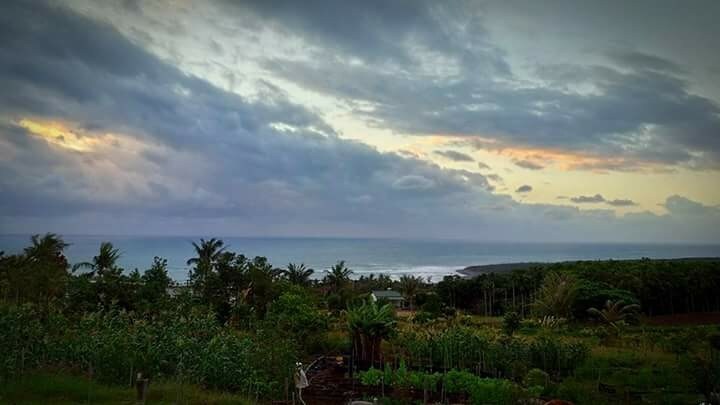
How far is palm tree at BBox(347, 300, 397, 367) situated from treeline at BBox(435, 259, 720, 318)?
19.1m

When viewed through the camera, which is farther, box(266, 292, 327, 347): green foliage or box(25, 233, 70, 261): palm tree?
box(25, 233, 70, 261): palm tree

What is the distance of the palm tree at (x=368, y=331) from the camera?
15.2 m

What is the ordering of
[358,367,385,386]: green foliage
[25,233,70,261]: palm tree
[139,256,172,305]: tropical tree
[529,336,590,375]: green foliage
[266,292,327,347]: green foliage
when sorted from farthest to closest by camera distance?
[25,233,70,261]: palm tree
[139,256,172,305]: tropical tree
[266,292,327,347]: green foliage
[529,336,590,375]: green foliage
[358,367,385,386]: green foliage

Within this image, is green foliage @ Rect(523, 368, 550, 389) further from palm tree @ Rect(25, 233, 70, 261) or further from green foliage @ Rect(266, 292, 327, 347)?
palm tree @ Rect(25, 233, 70, 261)

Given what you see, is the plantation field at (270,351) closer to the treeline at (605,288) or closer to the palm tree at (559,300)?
the palm tree at (559,300)

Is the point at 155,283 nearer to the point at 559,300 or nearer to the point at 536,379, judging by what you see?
the point at 536,379

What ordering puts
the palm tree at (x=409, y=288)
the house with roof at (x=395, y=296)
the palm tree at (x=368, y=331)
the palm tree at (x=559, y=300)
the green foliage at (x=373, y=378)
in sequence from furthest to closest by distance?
the palm tree at (x=409, y=288), the house with roof at (x=395, y=296), the palm tree at (x=559, y=300), the palm tree at (x=368, y=331), the green foliage at (x=373, y=378)

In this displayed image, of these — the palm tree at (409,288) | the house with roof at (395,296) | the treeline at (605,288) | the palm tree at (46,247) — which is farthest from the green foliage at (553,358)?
the palm tree at (409,288)

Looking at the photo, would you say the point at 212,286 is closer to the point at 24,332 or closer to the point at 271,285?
the point at 271,285

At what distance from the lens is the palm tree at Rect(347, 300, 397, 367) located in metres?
15.2

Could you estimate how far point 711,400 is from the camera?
9578mm

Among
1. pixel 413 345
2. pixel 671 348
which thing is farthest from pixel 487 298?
pixel 413 345

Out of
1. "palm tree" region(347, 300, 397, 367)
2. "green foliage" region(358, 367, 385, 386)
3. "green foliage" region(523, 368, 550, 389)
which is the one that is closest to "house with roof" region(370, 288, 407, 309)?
"palm tree" region(347, 300, 397, 367)

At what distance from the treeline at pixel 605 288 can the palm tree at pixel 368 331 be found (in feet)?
62.6
